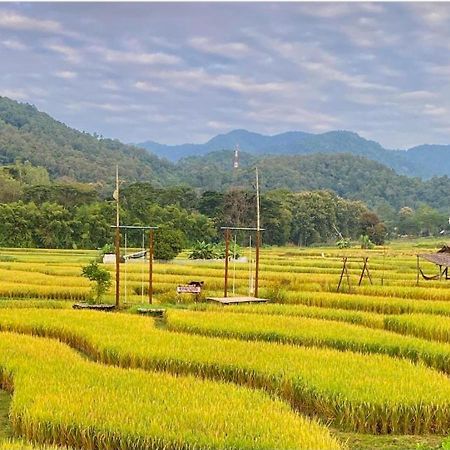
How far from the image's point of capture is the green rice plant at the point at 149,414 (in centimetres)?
770

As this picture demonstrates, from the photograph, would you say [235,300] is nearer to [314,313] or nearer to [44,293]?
[314,313]

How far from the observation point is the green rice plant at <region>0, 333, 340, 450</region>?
7.70 m

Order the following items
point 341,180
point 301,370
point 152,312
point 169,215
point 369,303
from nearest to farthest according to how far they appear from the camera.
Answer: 1. point 301,370
2. point 152,312
3. point 369,303
4. point 169,215
5. point 341,180

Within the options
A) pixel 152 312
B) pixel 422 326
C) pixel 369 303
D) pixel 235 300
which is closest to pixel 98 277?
pixel 152 312

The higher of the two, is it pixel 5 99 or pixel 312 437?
pixel 5 99

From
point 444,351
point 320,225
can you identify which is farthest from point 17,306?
point 320,225

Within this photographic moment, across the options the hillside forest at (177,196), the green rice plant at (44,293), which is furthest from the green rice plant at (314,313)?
the hillside forest at (177,196)

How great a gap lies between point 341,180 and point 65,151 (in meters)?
67.2

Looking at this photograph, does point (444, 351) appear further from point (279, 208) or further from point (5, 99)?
Result: point (5, 99)

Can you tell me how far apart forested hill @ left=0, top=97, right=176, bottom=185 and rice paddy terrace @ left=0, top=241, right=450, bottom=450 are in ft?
332

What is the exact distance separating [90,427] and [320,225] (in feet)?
238

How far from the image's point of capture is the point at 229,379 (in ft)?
37.7

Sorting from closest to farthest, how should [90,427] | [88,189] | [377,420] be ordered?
[90,427] → [377,420] → [88,189]

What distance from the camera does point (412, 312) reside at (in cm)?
1928
